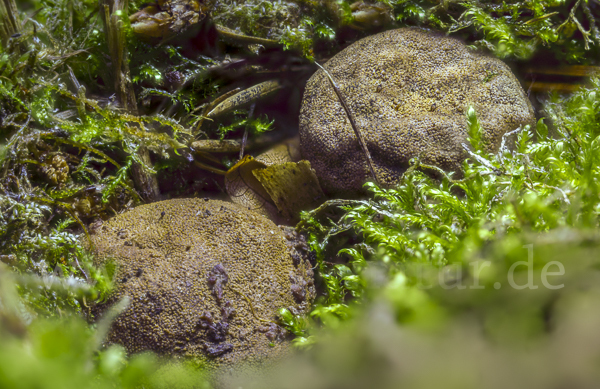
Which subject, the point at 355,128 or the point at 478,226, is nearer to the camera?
the point at 478,226

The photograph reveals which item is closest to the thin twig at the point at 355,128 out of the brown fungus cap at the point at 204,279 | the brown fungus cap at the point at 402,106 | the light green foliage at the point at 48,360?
the brown fungus cap at the point at 402,106

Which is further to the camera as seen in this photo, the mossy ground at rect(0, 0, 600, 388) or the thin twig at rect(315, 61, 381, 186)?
the thin twig at rect(315, 61, 381, 186)

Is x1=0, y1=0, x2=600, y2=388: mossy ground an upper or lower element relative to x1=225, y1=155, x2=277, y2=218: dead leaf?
upper

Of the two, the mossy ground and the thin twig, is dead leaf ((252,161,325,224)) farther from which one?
the thin twig

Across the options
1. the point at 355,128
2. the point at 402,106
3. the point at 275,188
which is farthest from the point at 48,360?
the point at 402,106

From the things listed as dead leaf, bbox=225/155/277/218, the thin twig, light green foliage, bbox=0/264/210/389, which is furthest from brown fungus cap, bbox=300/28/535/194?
light green foliage, bbox=0/264/210/389

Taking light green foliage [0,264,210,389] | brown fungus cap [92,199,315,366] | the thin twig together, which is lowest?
brown fungus cap [92,199,315,366]

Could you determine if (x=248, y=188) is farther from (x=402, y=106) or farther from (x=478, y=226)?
(x=478, y=226)
